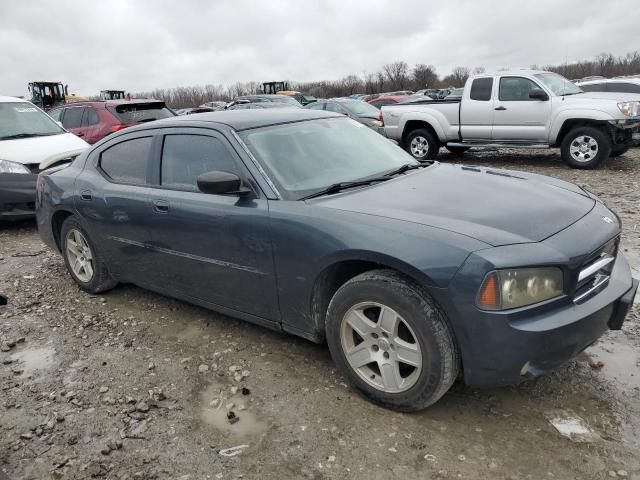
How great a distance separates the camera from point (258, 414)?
9.60 feet

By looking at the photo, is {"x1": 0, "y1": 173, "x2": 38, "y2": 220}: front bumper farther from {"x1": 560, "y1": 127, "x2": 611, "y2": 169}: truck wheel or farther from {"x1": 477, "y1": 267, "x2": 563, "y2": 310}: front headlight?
{"x1": 560, "y1": 127, "x2": 611, "y2": 169}: truck wheel

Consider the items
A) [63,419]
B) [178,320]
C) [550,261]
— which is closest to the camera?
[550,261]

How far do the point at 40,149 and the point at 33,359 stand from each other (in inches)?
184

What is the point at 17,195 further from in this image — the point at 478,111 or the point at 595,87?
the point at 595,87

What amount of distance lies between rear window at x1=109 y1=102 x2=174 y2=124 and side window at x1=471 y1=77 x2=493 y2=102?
20.5 feet

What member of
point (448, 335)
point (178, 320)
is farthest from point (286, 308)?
point (178, 320)

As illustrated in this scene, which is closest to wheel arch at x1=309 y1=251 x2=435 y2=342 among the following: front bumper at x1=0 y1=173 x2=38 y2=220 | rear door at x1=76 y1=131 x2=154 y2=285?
rear door at x1=76 y1=131 x2=154 y2=285

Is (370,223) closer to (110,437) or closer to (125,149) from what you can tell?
(110,437)

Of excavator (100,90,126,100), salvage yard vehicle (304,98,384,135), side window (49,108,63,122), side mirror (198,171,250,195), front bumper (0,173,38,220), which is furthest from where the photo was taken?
excavator (100,90,126,100)

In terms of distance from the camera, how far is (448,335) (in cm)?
256

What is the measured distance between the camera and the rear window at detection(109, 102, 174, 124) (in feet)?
33.8

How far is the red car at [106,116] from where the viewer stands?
10.2m

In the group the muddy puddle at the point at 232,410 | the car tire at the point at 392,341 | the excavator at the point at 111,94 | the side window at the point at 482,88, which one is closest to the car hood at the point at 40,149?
the muddy puddle at the point at 232,410

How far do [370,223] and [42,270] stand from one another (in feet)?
14.2
